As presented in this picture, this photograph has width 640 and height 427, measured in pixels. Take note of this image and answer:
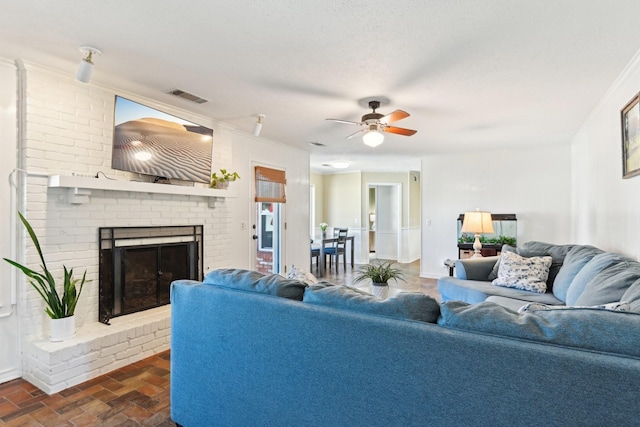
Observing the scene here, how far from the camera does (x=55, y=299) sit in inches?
104

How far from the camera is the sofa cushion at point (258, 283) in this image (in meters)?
1.66

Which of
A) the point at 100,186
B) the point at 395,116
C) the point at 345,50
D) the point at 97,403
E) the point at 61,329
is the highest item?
the point at 345,50

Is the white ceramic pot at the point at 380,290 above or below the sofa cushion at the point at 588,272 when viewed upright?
below

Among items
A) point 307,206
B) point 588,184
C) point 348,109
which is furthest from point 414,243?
point 348,109

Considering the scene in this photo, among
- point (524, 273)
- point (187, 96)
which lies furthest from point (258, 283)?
point (524, 273)

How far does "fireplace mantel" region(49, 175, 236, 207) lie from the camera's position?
2730mm

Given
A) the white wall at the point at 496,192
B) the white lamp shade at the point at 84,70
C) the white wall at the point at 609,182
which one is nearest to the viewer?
the white lamp shade at the point at 84,70

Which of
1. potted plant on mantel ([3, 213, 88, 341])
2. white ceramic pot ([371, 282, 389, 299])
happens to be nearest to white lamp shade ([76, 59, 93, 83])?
potted plant on mantel ([3, 213, 88, 341])

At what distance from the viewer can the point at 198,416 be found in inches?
70.7

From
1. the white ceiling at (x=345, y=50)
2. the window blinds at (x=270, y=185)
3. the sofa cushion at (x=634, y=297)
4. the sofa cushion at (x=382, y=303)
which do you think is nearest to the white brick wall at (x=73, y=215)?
the white ceiling at (x=345, y=50)

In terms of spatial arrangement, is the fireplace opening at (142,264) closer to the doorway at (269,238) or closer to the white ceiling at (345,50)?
the white ceiling at (345,50)

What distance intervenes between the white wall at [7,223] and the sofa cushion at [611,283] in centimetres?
393

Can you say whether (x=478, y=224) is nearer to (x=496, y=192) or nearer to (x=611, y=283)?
(x=496, y=192)

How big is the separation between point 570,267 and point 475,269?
1025 millimetres
